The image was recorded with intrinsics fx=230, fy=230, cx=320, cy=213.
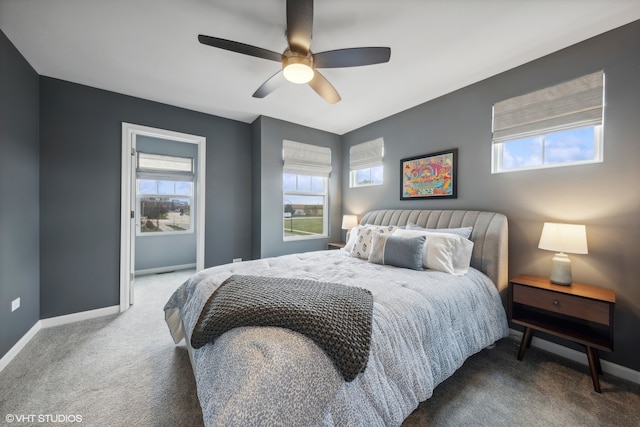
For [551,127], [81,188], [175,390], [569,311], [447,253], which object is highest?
[551,127]

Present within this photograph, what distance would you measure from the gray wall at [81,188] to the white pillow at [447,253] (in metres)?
3.54

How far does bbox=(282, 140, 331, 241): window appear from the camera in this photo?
3.77 m

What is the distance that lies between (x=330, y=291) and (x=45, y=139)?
3416 millimetres

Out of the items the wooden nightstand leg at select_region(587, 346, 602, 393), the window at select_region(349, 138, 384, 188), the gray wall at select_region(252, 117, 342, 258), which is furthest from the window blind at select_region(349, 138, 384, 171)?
the wooden nightstand leg at select_region(587, 346, 602, 393)

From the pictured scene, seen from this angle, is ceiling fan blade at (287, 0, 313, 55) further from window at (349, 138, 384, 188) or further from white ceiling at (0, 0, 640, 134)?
window at (349, 138, 384, 188)

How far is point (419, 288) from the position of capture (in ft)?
5.21

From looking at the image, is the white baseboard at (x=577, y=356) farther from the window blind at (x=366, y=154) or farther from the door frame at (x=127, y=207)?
the door frame at (x=127, y=207)

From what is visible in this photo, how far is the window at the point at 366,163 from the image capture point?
3.65 meters

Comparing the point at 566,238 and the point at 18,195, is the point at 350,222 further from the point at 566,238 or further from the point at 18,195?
the point at 18,195

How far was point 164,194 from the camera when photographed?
185 inches

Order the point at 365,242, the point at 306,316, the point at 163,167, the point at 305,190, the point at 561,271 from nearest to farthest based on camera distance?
the point at 306,316 < the point at 561,271 < the point at 365,242 < the point at 305,190 < the point at 163,167

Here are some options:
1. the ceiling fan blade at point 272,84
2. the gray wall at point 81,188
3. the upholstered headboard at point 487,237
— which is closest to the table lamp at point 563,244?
the upholstered headboard at point 487,237

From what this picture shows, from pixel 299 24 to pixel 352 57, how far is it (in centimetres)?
44

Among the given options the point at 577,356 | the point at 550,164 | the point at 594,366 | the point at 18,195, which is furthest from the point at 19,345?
the point at 550,164
